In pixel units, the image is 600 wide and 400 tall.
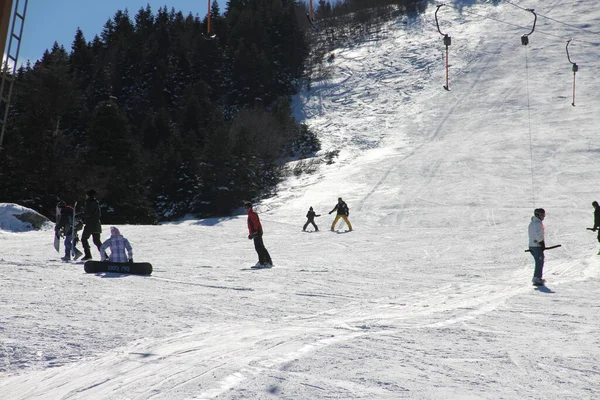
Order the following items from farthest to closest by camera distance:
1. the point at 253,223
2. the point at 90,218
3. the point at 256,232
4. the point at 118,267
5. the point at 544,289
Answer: the point at 90,218 → the point at 256,232 → the point at 253,223 → the point at 118,267 → the point at 544,289

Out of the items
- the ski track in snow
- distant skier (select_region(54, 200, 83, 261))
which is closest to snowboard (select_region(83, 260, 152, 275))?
the ski track in snow

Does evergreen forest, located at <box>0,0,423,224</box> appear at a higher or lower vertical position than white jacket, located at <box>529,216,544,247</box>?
higher

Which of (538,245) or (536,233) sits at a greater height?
(536,233)

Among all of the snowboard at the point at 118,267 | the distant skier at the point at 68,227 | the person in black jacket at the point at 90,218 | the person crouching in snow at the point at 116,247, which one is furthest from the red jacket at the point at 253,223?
the distant skier at the point at 68,227

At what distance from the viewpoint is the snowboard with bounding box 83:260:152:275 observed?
40.1ft

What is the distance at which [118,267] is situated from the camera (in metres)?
12.4

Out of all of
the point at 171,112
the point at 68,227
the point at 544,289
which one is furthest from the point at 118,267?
the point at 171,112

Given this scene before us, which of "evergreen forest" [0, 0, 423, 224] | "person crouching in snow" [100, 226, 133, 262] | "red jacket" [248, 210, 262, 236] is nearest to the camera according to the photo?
"person crouching in snow" [100, 226, 133, 262]

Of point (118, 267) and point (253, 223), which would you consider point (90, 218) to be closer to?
point (118, 267)

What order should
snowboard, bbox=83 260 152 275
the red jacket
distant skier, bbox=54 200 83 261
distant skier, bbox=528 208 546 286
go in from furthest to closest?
1. distant skier, bbox=54 200 83 261
2. the red jacket
3. snowboard, bbox=83 260 152 275
4. distant skier, bbox=528 208 546 286

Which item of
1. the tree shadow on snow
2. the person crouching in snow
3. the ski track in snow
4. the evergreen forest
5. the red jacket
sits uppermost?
the evergreen forest

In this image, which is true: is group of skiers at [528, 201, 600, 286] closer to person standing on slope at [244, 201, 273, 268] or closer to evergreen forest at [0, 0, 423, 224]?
person standing on slope at [244, 201, 273, 268]

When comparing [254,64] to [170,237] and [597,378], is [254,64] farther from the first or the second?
[597,378]

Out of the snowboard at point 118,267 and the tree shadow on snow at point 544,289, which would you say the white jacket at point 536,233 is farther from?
the snowboard at point 118,267
